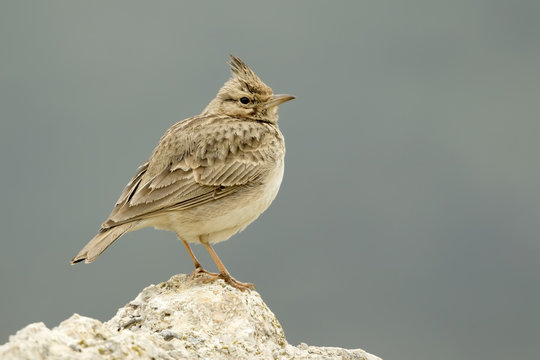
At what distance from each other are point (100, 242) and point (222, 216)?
146cm

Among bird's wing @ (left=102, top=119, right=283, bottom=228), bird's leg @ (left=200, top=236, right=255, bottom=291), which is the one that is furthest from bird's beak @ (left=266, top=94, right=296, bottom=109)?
bird's leg @ (left=200, top=236, right=255, bottom=291)

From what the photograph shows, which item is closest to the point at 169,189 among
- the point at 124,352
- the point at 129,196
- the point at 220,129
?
the point at 129,196

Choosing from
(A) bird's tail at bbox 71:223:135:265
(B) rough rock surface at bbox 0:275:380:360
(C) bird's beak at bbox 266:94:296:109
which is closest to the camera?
(B) rough rock surface at bbox 0:275:380:360

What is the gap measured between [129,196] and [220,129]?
142cm

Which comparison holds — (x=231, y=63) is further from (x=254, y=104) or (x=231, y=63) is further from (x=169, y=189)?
(x=169, y=189)

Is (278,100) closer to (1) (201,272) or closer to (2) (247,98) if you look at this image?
(2) (247,98)

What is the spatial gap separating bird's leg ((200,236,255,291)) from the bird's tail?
3.48 feet

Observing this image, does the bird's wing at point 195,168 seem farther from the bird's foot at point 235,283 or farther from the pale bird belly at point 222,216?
the bird's foot at point 235,283

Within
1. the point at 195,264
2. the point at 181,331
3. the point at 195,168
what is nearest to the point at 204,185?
the point at 195,168

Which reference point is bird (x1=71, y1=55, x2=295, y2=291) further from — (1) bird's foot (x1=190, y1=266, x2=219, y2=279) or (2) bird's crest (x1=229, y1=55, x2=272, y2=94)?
(2) bird's crest (x1=229, y1=55, x2=272, y2=94)

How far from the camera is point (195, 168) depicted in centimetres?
845

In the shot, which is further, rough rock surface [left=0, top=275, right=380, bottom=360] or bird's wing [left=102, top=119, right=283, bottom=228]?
bird's wing [left=102, top=119, right=283, bottom=228]

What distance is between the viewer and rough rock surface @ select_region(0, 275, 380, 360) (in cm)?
523

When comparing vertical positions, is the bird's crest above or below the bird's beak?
above
